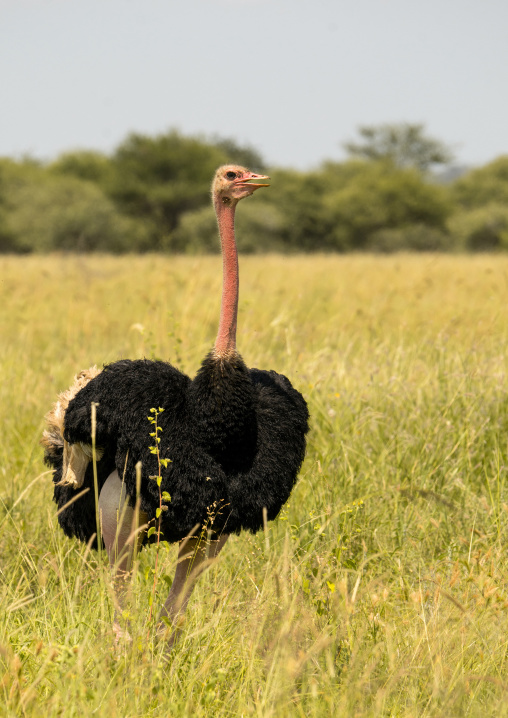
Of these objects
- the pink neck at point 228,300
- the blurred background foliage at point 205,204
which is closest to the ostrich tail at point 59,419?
the pink neck at point 228,300

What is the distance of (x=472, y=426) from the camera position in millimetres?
3881

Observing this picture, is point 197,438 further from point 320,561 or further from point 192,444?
point 320,561

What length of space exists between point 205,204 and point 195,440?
3289 cm

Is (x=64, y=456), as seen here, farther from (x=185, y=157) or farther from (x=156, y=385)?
(x=185, y=157)

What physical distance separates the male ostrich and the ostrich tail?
184mm

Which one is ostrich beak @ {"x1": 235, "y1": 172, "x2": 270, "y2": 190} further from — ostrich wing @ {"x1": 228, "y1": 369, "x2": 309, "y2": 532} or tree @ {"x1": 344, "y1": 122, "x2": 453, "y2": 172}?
tree @ {"x1": 344, "y1": 122, "x2": 453, "y2": 172}

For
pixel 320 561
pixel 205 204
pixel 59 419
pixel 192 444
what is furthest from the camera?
pixel 205 204

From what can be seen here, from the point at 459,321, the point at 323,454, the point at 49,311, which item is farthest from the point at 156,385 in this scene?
the point at 49,311

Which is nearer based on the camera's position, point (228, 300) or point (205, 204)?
point (228, 300)

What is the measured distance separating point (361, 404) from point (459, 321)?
2.46 meters

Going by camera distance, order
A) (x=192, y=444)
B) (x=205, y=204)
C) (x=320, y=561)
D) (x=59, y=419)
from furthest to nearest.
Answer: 1. (x=205, y=204)
2. (x=59, y=419)
3. (x=320, y=561)
4. (x=192, y=444)

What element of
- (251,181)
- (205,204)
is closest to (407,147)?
(205,204)

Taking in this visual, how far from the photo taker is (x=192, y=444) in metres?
2.53

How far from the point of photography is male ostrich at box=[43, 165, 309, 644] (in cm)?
249
